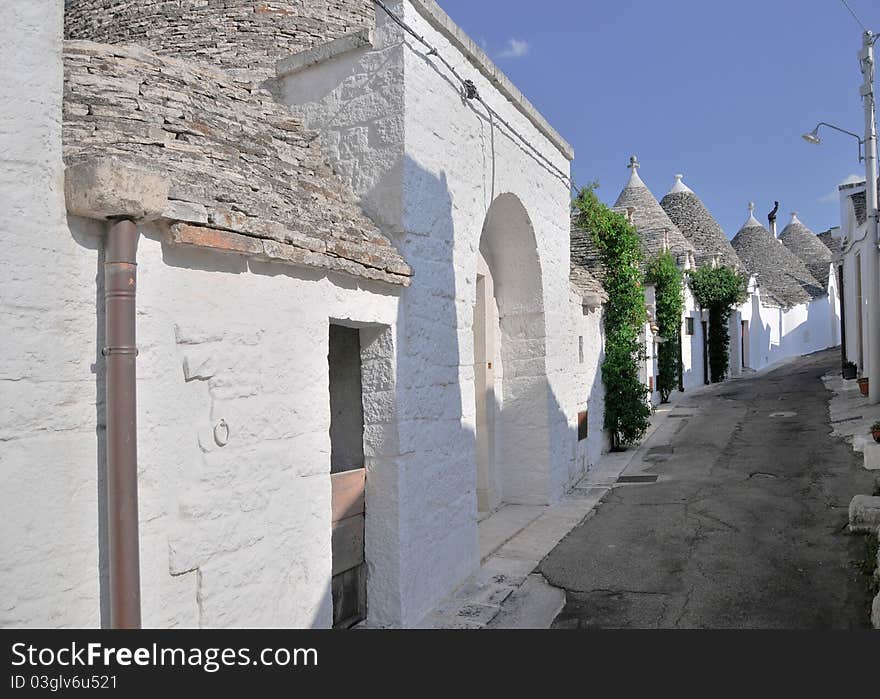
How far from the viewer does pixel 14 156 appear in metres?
2.67

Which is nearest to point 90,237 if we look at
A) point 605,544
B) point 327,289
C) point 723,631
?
point 327,289

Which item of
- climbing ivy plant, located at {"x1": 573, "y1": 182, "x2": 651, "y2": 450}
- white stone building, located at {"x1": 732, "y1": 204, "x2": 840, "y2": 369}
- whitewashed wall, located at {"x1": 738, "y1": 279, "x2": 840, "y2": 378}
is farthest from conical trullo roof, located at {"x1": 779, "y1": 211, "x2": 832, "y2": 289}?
climbing ivy plant, located at {"x1": 573, "y1": 182, "x2": 651, "y2": 450}

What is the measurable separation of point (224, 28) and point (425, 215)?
3266 millimetres

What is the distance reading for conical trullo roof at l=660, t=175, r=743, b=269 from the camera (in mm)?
25719

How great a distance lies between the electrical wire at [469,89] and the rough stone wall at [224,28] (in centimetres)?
188

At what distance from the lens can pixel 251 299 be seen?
3566 mm

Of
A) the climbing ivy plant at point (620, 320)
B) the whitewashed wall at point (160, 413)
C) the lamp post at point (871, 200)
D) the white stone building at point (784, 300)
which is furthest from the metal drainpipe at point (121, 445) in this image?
the white stone building at point (784, 300)

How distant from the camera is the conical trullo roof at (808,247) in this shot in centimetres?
3716

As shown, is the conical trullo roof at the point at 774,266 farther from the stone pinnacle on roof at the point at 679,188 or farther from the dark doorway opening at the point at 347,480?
the dark doorway opening at the point at 347,480

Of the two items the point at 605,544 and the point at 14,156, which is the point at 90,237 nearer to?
the point at 14,156

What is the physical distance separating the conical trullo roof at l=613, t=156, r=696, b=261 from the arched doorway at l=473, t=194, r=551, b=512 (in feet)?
39.3

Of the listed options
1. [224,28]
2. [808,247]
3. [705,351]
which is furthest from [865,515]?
[808,247]

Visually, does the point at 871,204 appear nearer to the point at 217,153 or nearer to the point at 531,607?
the point at 531,607

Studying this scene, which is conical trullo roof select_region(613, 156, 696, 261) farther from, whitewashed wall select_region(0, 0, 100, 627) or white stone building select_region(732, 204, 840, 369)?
whitewashed wall select_region(0, 0, 100, 627)
